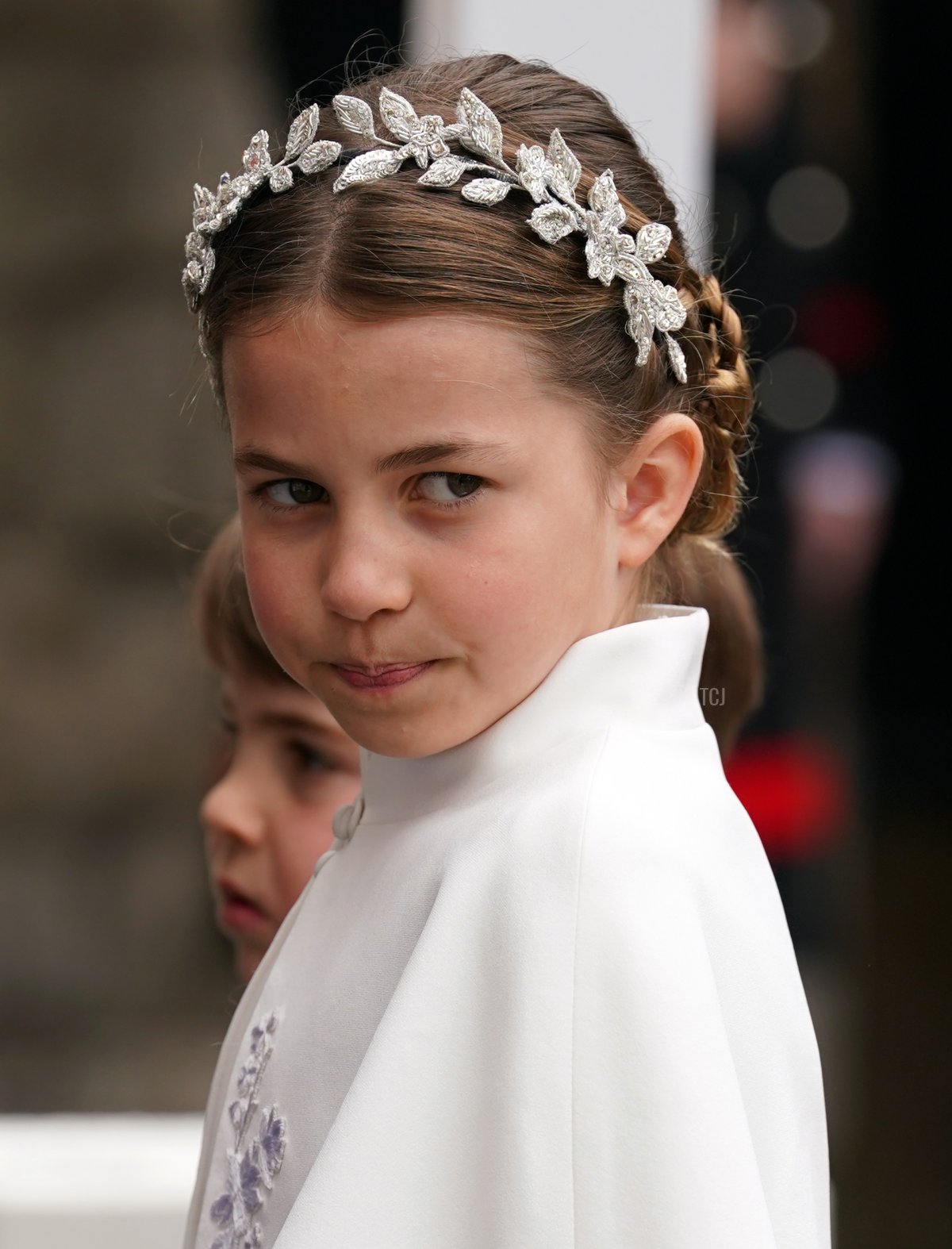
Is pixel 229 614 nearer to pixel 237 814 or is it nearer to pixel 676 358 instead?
pixel 237 814

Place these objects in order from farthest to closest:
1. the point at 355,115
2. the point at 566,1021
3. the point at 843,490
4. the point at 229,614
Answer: the point at 843,490 → the point at 229,614 → the point at 355,115 → the point at 566,1021

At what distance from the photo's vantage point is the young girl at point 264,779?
2139 millimetres

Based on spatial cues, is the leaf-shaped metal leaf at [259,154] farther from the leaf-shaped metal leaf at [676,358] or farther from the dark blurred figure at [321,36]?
the dark blurred figure at [321,36]

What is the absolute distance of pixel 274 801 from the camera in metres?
2.17

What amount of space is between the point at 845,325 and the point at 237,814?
2.81 meters

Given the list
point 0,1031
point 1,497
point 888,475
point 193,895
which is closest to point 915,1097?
point 888,475

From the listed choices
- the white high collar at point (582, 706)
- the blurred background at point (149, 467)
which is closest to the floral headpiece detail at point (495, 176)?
the white high collar at point (582, 706)

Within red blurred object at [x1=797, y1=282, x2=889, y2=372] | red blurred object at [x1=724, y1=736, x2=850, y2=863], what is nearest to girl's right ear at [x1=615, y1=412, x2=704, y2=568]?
red blurred object at [x1=724, y1=736, x2=850, y2=863]

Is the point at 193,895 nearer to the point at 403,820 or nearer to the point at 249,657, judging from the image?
the point at 249,657

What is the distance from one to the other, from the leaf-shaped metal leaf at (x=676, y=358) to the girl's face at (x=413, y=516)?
0.15 metres

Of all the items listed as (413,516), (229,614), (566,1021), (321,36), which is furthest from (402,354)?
(321,36)

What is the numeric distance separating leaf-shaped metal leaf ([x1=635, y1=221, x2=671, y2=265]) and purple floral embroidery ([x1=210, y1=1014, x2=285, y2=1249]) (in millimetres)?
739

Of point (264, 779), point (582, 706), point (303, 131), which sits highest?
point (303, 131)

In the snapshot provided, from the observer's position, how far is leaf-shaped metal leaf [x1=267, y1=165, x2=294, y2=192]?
1382mm
